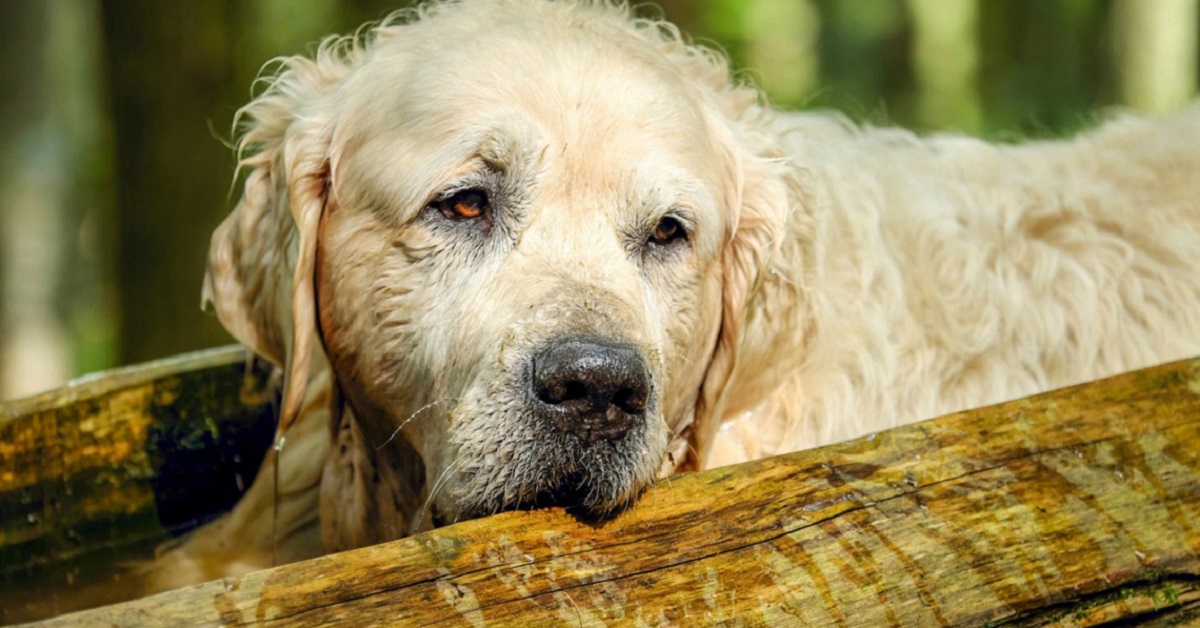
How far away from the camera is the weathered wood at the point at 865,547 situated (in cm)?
207

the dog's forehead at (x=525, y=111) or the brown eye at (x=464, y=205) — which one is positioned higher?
the dog's forehead at (x=525, y=111)

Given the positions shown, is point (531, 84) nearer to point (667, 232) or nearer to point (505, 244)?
point (505, 244)

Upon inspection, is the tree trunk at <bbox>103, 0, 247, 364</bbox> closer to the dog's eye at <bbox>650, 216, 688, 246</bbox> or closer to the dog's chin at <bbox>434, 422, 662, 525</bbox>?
the dog's eye at <bbox>650, 216, 688, 246</bbox>

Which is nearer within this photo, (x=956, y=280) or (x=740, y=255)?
(x=740, y=255)

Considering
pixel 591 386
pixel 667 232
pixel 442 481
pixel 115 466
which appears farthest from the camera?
pixel 115 466

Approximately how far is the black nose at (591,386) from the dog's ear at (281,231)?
972 mm

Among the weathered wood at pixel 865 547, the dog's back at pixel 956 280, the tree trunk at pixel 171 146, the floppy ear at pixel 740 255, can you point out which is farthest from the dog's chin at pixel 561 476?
the tree trunk at pixel 171 146

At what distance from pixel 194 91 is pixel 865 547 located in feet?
A: 21.3

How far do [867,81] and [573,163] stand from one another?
2014cm

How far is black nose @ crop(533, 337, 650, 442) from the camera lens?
272 centimetres

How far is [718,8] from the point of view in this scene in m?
19.2

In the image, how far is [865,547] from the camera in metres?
2.42

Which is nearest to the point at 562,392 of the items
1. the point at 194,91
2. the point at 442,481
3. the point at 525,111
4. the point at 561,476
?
the point at 561,476

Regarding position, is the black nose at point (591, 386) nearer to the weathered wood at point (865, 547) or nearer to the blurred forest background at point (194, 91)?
the weathered wood at point (865, 547)
